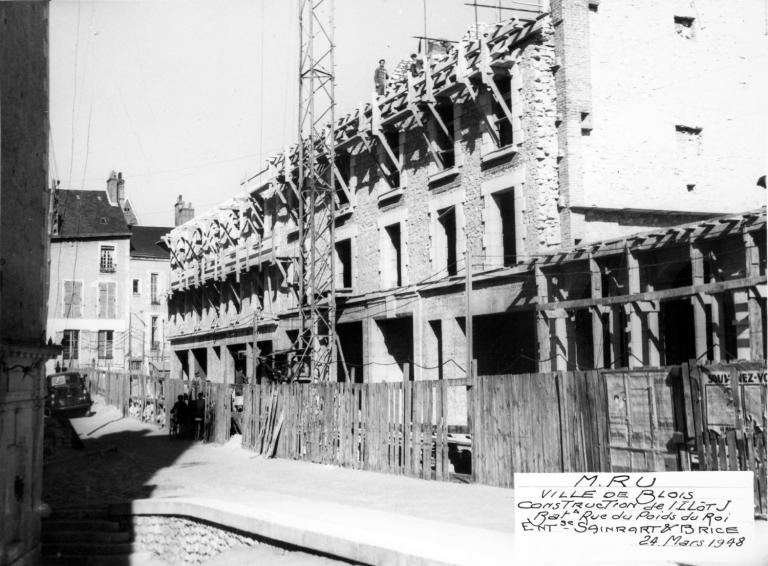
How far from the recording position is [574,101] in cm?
2086

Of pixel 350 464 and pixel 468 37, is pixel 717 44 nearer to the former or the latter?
pixel 468 37

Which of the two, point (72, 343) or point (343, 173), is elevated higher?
point (343, 173)

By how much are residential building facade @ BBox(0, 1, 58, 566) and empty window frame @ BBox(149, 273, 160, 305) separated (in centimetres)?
4211

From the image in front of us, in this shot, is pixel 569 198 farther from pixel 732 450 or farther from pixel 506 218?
pixel 732 450

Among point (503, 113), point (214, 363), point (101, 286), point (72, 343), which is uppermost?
point (503, 113)

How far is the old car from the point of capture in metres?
38.1

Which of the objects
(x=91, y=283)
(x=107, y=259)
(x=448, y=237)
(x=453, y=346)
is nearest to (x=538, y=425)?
(x=453, y=346)

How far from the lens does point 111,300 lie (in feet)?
147

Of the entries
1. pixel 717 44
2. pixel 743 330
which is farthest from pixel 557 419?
pixel 717 44

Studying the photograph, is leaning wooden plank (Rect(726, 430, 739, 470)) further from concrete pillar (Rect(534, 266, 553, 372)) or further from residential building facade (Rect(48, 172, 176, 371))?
residential building facade (Rect(48, 172, 176, 371))

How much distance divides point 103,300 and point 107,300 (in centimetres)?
64

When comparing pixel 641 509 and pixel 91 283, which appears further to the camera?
pixel 91 283

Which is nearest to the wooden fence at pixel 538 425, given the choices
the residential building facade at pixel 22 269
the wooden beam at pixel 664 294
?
the wooden beam at pixel 664 294

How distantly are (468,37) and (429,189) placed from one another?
4.32 metres
